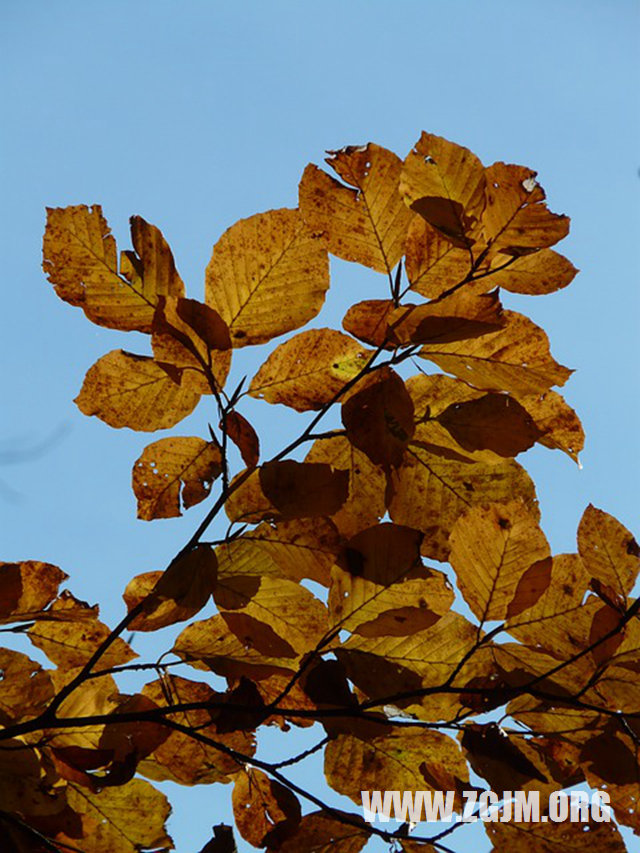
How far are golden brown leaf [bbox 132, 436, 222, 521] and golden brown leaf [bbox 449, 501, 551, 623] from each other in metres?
0.19

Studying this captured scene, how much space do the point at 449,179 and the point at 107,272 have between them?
0.24 meters

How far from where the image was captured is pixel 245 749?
0.66 metres

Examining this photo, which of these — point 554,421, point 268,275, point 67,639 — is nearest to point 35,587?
point 67,639

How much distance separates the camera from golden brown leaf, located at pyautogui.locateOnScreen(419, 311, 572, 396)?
60 cm

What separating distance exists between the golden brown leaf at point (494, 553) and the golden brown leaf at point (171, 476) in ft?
0.62

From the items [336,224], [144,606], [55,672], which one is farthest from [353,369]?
[55,672]

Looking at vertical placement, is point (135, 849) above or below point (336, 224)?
below

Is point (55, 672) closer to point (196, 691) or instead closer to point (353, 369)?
point (196, 691)

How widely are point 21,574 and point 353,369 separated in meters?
0.27

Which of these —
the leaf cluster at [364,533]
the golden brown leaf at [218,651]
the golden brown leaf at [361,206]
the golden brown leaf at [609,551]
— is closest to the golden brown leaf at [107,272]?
the leaf cluster at [364,533]

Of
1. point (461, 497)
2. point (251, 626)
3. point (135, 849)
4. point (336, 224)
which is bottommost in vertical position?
point (135, 849)

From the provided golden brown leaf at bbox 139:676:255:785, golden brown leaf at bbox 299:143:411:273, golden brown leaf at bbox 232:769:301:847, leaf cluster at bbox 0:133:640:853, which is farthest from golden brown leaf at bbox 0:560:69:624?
golden brown leaf at bbox 299:143:411:273

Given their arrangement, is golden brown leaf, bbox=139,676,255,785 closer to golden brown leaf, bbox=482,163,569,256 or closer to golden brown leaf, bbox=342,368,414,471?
golden brown leaf, bbox=342,368,414,471

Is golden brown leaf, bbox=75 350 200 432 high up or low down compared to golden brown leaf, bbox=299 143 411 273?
down
